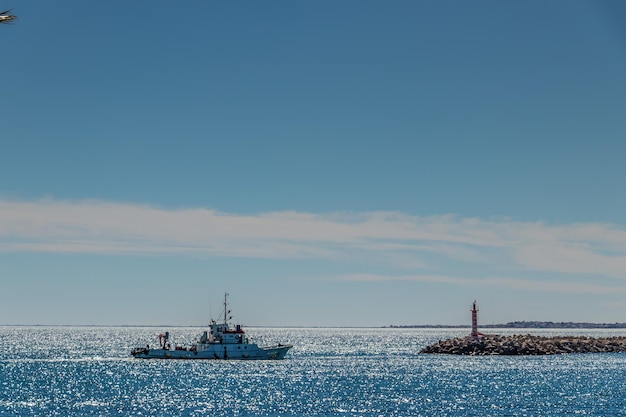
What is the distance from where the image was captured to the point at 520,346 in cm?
16425

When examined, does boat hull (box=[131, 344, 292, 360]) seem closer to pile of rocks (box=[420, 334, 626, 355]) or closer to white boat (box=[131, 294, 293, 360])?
white boat (box=[131, 294, 293, 360])

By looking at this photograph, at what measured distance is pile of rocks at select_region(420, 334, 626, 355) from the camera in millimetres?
162250

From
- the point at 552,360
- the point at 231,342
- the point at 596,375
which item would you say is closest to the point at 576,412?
the point at 596,375

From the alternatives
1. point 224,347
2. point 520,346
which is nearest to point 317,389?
point 224,347

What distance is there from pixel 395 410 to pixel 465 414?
19.7 feet

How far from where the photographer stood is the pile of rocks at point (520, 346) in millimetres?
162250

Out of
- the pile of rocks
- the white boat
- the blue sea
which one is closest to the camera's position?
the blue sea

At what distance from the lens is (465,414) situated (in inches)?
2753

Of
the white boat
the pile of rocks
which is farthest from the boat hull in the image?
the pile of rocks

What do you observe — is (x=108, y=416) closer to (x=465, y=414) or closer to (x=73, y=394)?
(x=73, y=394)

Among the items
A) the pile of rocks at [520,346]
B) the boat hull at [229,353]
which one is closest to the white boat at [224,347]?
the boat hull at [229,353]

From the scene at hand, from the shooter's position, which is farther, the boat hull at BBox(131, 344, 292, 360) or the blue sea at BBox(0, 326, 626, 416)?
the boat hull at BBox(131, 344, 292, 360)

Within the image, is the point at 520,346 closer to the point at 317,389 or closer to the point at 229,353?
the point at 229,353

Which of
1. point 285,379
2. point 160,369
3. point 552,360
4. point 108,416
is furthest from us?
point 552,360
